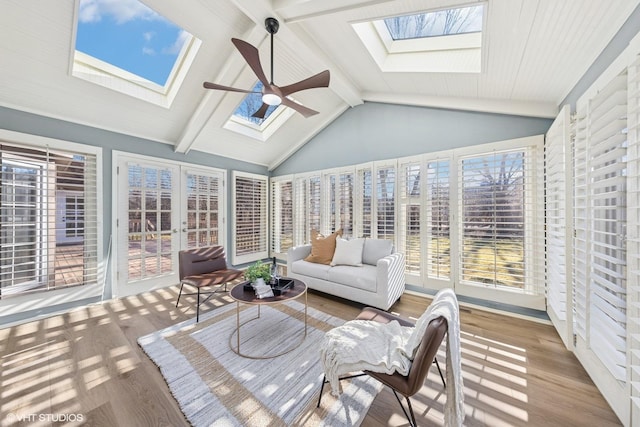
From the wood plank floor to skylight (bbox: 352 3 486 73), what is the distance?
2.82 metres

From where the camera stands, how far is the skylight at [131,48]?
2264 mm

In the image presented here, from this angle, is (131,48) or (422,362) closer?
(422,362)

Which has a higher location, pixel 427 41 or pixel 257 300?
pixel 427 41

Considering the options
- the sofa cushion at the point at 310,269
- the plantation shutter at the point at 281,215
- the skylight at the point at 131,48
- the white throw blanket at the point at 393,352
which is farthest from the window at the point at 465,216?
the skylight at the point at 131,48

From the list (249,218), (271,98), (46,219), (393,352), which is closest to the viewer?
(393,352)

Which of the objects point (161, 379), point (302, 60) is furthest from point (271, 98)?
point (161, 379)

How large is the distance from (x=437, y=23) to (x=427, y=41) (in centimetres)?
26

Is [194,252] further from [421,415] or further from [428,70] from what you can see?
[428,70]

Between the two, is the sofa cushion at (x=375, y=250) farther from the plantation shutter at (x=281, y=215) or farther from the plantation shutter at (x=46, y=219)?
the plantation shutter at (x=46, y=219)

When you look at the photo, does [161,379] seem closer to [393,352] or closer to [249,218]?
[393,352]

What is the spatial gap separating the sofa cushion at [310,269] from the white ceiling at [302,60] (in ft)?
8.70

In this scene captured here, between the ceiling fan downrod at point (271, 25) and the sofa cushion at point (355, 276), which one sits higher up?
the ceiling fan downrod at point (271, 25)

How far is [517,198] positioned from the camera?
2.74 m

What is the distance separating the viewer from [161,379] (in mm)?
1796
